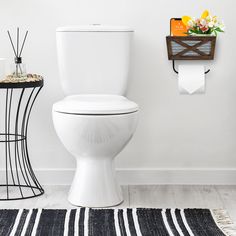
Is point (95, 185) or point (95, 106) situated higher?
point (95, 106)

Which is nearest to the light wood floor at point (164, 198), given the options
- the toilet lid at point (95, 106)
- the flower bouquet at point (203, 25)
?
the toilet lid at point (95, 106)

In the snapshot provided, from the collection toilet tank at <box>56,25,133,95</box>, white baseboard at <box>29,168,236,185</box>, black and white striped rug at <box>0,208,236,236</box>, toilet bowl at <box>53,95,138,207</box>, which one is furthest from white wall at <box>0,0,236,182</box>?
black and white striped rug at <box>0,208,236,236</box>

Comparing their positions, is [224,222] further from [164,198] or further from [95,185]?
[95,185]

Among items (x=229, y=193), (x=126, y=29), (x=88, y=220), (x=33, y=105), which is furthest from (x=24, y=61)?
(x=229, y=193)

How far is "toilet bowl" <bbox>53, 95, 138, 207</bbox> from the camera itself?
7.93 feet

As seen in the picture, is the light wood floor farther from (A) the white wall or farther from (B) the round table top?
(B) the round table top

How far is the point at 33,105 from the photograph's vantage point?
2.96m

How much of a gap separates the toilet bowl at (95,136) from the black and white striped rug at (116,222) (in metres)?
0.11

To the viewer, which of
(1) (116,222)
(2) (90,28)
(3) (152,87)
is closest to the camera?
(1) (116,222)

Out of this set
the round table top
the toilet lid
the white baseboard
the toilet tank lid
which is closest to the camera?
the toilet lid

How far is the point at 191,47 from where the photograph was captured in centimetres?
281

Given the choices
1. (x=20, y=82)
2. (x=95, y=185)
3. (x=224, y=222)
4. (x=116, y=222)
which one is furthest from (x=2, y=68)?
(x=224, y=222)

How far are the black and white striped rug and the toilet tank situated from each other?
0.65m

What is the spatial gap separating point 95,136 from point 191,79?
69 cm
